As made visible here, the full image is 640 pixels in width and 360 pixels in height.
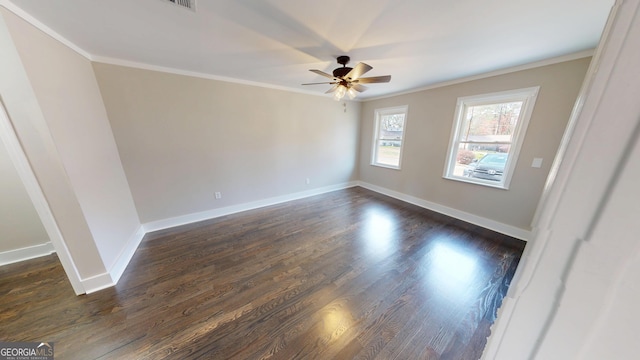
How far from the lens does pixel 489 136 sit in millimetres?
2814

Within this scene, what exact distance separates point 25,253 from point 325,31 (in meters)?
4.01

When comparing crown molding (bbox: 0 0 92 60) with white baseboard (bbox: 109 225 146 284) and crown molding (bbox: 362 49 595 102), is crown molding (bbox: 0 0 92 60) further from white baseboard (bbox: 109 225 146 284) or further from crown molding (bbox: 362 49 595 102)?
crown molding (bbox: 362 49 595 102)

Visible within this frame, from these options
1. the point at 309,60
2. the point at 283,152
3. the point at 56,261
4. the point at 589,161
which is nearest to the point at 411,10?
the point at 309,60

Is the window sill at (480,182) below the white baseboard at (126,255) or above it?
above

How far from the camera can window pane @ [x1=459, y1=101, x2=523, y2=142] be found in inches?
→ 102

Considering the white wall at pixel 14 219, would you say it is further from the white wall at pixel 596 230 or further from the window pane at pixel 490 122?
the window pane at pixel 490 122

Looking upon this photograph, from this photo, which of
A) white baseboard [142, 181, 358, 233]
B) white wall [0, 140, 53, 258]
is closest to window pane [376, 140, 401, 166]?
white baseboard [142, 181, 358, 233]

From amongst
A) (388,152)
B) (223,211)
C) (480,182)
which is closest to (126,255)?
(223,211)

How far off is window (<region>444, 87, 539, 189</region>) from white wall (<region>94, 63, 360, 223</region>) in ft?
7.69

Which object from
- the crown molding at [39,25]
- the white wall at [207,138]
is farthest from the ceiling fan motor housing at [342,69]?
the crown molding at [39,25]

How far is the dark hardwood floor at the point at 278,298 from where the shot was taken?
1.35m

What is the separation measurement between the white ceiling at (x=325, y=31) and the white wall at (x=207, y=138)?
0.36m

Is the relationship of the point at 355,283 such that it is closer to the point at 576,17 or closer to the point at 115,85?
the point at 576,17

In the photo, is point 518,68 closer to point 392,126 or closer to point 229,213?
point 392,126
